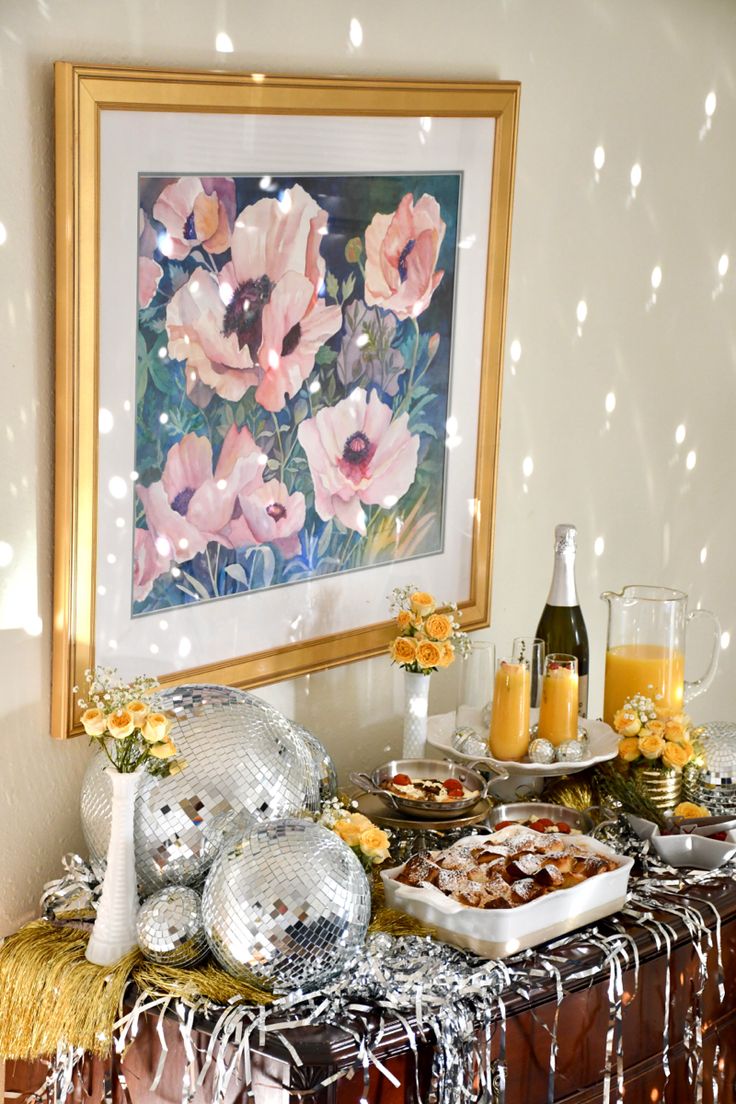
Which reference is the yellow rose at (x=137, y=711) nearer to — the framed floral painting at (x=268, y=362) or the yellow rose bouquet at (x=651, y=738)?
the framed floral painting at (x=268, y=362)

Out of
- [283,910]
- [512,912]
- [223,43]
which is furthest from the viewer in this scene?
[223,43]

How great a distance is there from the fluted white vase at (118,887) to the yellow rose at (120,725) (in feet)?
0.18

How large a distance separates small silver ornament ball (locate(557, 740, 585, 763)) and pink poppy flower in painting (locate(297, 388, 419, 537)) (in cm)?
46

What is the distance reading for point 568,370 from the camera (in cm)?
260

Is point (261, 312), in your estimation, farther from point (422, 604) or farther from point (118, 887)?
point (118, 887)

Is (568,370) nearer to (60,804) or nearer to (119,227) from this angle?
(119,227)

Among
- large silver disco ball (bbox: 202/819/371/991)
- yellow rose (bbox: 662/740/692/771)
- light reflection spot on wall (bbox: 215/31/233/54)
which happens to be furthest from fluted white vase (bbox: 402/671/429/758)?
light reflection spot on wall (bbox: 215/31/233/54)

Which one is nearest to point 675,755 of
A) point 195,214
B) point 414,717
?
point 414,717

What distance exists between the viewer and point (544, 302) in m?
2.50

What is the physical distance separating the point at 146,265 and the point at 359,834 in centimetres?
78

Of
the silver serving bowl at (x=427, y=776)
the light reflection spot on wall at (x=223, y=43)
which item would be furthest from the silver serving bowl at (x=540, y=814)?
the light reflection spot on wall at (x=223, y=43)

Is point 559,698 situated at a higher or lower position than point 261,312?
lower

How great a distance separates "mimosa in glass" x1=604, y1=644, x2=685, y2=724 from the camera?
225 centimetres

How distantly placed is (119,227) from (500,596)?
3.53 ft
